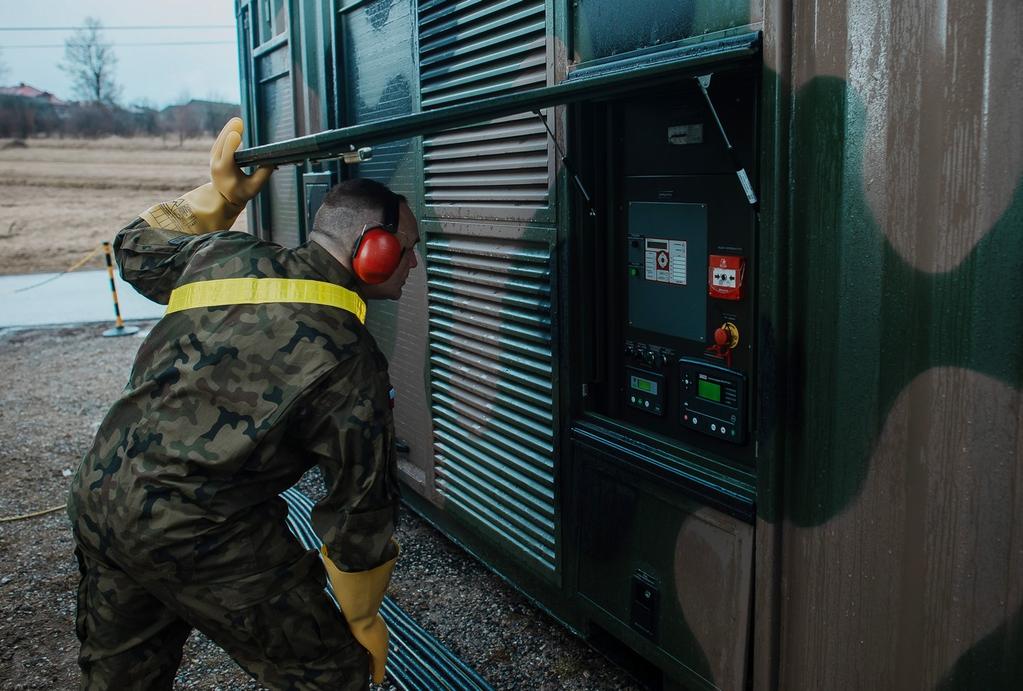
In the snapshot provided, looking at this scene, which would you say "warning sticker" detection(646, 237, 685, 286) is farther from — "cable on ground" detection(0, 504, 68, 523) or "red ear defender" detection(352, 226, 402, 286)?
"cable on ground" detection(0, 504, 68, 523)

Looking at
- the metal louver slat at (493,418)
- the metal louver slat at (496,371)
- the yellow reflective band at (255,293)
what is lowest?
the metal louver slat at (493,418)

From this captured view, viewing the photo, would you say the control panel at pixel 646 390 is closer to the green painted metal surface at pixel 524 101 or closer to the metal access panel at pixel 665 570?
the metal access panel at pixel 665 570

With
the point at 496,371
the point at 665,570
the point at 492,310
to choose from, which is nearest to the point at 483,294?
the point at 492,310

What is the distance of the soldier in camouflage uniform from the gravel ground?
998 mm

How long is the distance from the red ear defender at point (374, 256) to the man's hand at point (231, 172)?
563 millimetres

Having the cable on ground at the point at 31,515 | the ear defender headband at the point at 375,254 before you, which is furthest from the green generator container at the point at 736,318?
the cable on ground at the point at 31,515

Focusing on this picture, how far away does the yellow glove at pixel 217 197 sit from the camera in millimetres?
2809

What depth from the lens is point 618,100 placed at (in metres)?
2.94

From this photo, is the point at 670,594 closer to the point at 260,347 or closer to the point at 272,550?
the point at 272,550

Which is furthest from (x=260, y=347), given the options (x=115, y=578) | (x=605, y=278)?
(x=605, y=278)

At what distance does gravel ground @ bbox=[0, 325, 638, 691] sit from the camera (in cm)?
335

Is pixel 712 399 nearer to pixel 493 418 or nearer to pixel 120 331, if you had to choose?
pixel 493 418

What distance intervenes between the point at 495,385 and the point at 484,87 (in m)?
1.21

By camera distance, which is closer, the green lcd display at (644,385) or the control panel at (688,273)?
the control panel at (688,273)
